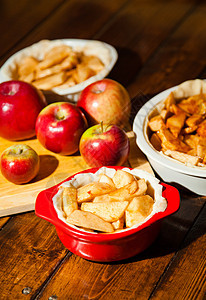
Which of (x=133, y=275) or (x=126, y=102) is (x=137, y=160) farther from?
(x=133, y=275)

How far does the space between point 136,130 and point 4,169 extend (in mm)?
359

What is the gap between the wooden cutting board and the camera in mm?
1172

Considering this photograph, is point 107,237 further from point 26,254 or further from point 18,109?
point 18,109

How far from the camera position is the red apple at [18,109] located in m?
1.34

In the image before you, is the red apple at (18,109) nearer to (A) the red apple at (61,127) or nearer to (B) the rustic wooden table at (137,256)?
(A) the red apple at (61,127)

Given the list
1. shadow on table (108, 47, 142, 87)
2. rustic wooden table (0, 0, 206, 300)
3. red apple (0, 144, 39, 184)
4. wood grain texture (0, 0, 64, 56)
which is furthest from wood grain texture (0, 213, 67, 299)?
wood grain texture (0, 0, 64, 56)

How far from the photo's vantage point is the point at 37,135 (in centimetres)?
133

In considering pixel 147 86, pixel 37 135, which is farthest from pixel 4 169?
pixel 147 86

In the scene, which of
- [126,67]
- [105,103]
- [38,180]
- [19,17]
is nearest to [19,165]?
[38,180]

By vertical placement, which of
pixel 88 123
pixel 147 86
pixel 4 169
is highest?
pixel 4 169

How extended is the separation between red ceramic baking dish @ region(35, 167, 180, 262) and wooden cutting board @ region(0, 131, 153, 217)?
151mm

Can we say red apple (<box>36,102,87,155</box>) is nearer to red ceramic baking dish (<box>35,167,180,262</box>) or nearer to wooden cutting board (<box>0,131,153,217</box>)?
wooden cutting board (<box>0,131,153,217</box>)

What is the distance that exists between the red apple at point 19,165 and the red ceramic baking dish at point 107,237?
166 mm

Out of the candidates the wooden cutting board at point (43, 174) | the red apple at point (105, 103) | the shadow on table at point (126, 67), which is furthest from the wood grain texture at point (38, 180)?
the shadow on table at point (126, 67)
